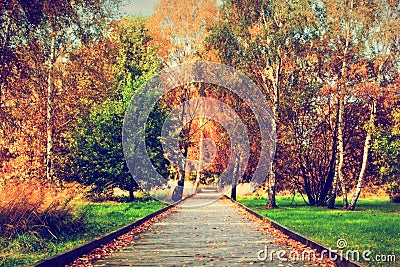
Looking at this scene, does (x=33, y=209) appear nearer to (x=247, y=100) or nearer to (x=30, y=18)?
(x=30, y=18)

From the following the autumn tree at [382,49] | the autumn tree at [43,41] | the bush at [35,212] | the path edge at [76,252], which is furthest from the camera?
the autumn tree at [382,49]

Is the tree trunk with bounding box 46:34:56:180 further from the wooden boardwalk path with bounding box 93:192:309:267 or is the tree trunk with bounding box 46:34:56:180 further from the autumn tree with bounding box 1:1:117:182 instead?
the wooden boardwalk path with bounding box 93:192:309:267

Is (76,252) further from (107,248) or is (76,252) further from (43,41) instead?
(43,41)

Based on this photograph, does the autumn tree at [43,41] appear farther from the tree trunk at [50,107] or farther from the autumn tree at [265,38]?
the autumn tree at [265,38]

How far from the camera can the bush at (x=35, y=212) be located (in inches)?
550

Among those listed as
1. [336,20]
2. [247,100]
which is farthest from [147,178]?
[336,20]

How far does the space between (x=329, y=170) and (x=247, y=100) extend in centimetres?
789

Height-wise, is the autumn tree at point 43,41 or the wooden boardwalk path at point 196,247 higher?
the autumn tree at point 43,41

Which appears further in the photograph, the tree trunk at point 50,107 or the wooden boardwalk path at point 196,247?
the tree trunk at point 50,107

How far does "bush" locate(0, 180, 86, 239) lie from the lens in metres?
14.0

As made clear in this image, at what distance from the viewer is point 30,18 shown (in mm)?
14875

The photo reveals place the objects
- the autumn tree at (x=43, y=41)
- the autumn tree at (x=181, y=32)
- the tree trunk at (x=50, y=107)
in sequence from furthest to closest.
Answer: the autumn tree at (x=181, y=32) < the tree trunk at (x=50, y=107) < the autumn tree at (x=43, y=41)

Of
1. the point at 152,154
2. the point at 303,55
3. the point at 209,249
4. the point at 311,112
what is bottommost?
the point at 209,249

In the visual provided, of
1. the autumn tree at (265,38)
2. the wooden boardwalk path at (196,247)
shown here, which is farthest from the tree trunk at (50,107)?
the autumn tree at (265,38)
